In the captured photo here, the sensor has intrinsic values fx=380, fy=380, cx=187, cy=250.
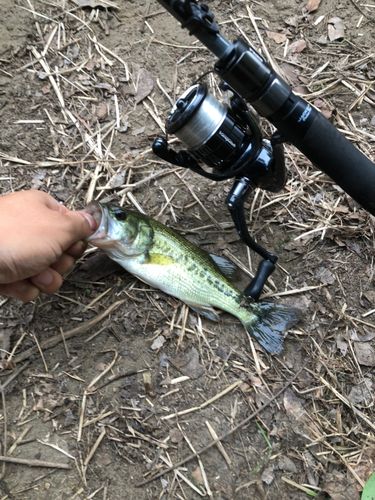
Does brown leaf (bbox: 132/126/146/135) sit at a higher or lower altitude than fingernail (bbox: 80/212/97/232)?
higher

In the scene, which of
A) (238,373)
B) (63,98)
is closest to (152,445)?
(238,373)

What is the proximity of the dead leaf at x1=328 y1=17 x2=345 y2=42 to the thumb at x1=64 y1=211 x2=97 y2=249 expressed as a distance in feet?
11.0

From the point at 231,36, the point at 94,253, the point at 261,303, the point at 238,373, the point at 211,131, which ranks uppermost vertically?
the point at 231,36

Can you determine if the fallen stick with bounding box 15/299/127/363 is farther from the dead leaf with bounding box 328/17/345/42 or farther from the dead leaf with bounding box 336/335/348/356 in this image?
the dead leaf with bounding box 328/17/345/42

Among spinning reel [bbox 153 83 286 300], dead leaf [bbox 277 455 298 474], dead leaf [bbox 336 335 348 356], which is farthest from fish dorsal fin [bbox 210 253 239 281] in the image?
dead leaf [bbox 277 455 298 474]

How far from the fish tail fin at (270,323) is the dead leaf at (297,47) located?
9.24ft

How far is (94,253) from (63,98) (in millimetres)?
1653

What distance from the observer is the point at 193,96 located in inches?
97.7

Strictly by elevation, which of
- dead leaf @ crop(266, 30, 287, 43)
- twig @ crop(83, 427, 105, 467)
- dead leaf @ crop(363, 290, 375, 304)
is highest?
dead leaf @ crop(266, 30, 287, 43)

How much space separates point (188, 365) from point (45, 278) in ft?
4.16

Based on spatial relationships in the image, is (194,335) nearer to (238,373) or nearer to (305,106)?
(238,373)

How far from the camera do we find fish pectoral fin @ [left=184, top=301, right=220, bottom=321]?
3.08m

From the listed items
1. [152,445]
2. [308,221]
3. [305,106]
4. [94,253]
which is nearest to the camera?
[305,106]

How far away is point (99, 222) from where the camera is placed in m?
2.86
